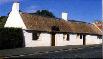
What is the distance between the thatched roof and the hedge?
2842mm

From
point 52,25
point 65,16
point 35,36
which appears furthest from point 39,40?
point 65,16

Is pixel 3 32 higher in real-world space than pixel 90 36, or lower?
higher

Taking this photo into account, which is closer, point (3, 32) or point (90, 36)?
point (3, 32)

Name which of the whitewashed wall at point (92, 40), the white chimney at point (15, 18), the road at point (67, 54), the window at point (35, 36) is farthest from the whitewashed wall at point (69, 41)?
the road at point (67, 54)

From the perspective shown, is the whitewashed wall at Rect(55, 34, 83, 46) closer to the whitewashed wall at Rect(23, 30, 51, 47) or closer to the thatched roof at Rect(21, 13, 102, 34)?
the thatched roof at Rect(21, 13, 102, 34)

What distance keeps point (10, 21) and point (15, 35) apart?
20.8 feet

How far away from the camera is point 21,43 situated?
3912 cm

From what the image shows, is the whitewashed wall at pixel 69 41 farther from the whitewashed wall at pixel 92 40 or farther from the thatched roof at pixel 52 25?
the whitewashed wall at pixel 92 40

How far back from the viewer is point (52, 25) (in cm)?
4734

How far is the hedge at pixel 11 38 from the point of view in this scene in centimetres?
3459

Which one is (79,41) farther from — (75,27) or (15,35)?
(15,35)

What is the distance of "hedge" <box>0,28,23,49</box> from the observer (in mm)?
34594

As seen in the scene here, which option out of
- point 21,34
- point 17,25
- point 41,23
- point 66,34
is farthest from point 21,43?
point 66,34

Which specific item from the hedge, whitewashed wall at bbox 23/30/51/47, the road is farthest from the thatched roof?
the road
